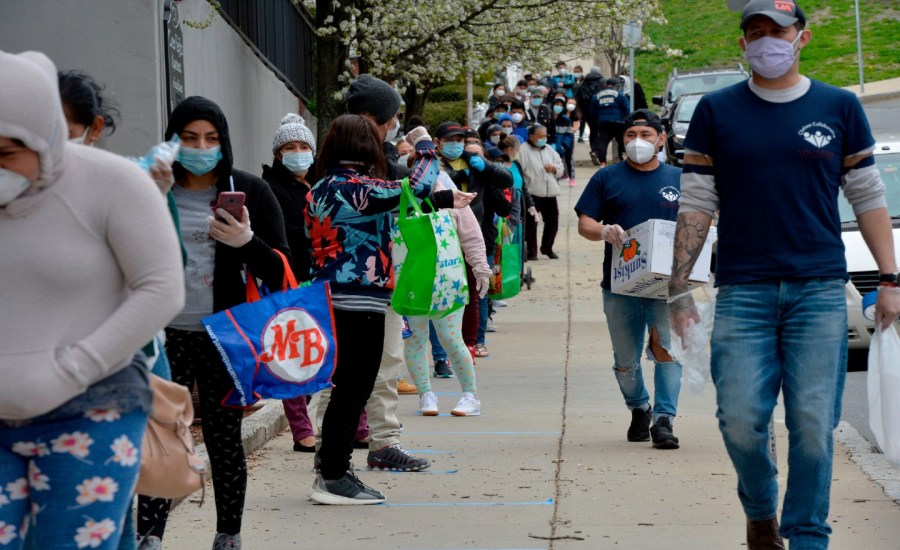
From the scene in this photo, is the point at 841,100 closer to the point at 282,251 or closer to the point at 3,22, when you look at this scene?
the point at 282,251

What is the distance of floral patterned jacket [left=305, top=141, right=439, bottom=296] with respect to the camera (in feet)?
21.2

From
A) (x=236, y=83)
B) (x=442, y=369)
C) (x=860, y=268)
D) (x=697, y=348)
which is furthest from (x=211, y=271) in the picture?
(x=236, y=83)

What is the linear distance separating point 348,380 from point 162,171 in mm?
2631

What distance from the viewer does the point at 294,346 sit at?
5594mm

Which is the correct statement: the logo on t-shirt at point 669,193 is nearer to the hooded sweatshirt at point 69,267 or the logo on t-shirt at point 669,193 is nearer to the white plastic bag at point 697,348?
the white plastic bag at point 697,348

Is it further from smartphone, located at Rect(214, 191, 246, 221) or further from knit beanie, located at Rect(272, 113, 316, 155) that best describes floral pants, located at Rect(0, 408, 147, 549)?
knit beanie, located at Rect(272, 113, 316, 155)

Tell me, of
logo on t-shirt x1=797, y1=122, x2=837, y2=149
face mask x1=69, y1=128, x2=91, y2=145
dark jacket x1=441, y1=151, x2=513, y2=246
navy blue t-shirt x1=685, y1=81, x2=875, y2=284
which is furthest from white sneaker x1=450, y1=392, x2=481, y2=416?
face mask x1=69, y1=128, x2=91, y2=145

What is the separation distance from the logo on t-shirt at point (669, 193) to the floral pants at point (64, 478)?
16.8 feet

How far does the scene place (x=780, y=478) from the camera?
23.5ft

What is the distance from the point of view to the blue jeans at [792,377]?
485 centimetres

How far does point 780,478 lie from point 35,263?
473 cm

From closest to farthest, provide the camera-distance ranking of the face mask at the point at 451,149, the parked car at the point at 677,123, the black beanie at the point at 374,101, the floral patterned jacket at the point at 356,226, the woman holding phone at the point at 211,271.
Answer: the woman holding phone at the point at 211,271 < the floral patterned jacket at the point at 356,226 < the black beanie at the point at 374,101 < the face mask at the point at 451,149 < the parked car at the point at 677,123

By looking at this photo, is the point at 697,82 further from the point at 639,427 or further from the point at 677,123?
the point at 639,427

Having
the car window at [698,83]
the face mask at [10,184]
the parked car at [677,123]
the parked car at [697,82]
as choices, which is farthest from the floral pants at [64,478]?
the car window at [698,83]
